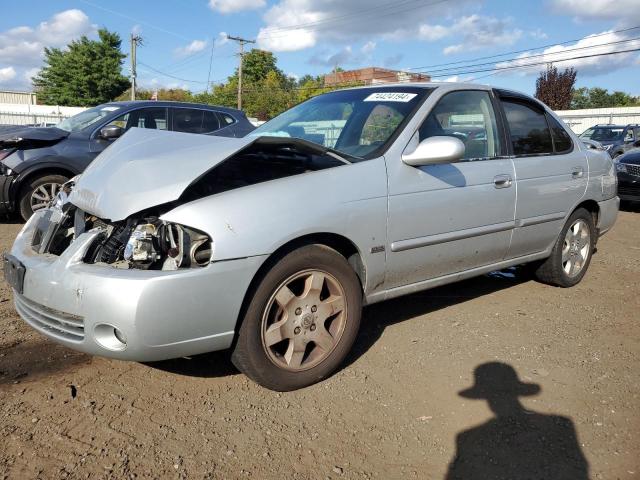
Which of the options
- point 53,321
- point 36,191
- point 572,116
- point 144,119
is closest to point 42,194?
point 36,191

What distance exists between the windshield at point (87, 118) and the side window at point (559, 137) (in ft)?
18.7

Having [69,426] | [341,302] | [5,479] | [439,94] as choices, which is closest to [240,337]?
[341,302]

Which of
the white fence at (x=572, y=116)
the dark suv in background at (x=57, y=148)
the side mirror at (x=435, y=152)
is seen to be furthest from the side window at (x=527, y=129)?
the white fence at (x=572, y=116)

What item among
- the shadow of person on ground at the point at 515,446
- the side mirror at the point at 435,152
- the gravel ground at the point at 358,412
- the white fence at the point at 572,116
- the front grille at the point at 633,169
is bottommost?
the shadow of person on ground at the point at 515,446

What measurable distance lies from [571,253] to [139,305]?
4.04 metres

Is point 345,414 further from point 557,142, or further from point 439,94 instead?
point 557,142

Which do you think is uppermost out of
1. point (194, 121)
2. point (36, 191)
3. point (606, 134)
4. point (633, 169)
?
point (606, 134)

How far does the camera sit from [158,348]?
252 centimetres

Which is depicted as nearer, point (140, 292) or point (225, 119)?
point (140, 292)

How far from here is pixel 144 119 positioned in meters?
7.68

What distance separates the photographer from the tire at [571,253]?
4840 mm

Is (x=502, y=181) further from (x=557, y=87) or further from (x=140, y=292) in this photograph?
(x=557, y=87)

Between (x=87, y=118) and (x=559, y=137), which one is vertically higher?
(x=87, y=118)

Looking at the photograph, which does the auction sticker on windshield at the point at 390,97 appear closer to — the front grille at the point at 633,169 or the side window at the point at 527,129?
the side window at the point at 527,129
